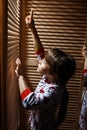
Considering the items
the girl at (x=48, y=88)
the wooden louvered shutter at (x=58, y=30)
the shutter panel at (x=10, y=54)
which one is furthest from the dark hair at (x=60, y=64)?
the wooden louvered shutter at (x=58, y=30)

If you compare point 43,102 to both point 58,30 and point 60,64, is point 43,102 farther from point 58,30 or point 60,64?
point 58,30

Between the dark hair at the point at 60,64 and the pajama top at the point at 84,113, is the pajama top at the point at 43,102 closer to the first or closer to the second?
the dark hair at the point at 60,64

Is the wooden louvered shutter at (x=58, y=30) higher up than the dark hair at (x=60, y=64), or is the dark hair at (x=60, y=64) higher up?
the wooden louvered shutter at (x=58, y=30)

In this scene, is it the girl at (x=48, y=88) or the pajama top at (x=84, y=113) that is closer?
the girl at (x=48, y=88)

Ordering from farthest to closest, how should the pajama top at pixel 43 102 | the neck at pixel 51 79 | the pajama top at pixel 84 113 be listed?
the pajama top at pixel 84 113
the neck at pixel 51 79
the pajama top at pixel 43 102

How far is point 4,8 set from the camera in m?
1.00

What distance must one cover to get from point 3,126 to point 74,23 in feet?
3.13

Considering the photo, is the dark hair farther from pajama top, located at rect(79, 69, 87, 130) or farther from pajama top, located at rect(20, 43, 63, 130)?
pajama top, located at rect(79, 69, 87, 130)

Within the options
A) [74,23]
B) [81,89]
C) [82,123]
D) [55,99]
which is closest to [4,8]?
[55,99]

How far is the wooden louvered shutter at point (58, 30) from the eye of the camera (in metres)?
1.65

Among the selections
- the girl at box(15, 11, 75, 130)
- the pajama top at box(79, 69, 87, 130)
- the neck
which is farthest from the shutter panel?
the pajama top at box(79, 69, 87, 130)

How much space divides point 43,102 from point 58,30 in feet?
2.51

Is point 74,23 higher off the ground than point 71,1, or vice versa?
point 71,1

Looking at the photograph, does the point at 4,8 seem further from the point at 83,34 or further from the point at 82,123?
the point at 82,123
